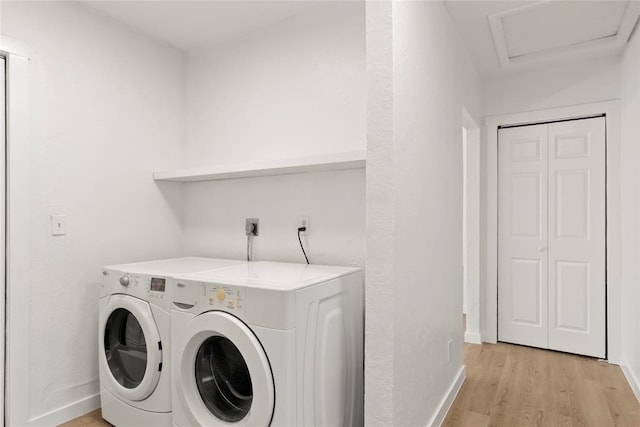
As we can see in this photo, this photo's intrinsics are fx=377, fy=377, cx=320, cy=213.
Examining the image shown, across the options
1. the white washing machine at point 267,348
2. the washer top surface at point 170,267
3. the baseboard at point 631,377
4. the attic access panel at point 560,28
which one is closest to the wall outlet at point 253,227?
the washer top surface at point 170,267

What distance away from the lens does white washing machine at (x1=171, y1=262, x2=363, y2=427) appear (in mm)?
1438

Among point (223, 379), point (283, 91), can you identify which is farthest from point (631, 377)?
point (283, 91)

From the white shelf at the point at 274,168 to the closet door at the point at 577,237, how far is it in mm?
2034

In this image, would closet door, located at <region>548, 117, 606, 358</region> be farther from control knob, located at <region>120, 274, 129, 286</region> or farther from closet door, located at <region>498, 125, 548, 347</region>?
control knob, located at <region>120, 274, 129, 286</region>

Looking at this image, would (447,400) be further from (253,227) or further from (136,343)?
(136,343)

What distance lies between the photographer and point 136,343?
2023mm

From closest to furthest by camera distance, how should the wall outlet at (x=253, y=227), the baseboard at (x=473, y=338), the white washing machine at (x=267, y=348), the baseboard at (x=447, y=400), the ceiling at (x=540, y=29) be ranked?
the white washing machine at (x=267, y=348), the baseboard at (x=447, y=400), the ceiling at (x=540, y=29), the wall outlet at (x=253, y=227), the baseboard at (x=473, y=338)

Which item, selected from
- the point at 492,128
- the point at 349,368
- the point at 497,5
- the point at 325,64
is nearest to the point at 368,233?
the point at 349,368

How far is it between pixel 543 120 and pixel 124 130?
10.6ft

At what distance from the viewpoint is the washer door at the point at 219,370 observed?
1.51 m

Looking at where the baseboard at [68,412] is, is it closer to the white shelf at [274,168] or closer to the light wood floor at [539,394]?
the light wood floor at [539,394]

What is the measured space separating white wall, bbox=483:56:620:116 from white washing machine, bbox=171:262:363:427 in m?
2.40

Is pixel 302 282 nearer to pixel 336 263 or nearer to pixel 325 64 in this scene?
pixel 336 263

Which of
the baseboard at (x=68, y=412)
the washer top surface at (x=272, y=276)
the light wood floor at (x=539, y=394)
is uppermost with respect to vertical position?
the washer top surface at (x=272, y=276)
